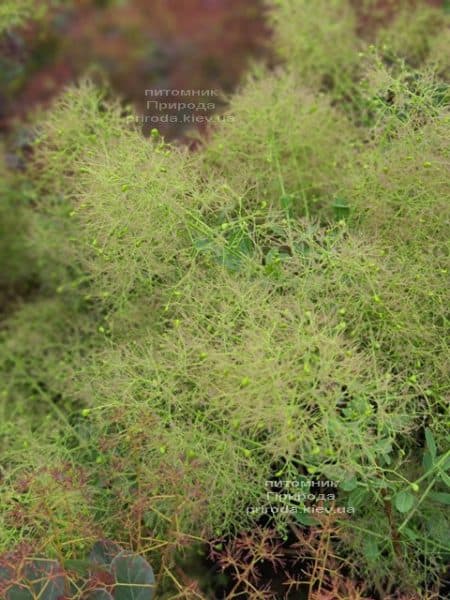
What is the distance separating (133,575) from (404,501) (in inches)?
13.9

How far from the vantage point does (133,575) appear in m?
0.98

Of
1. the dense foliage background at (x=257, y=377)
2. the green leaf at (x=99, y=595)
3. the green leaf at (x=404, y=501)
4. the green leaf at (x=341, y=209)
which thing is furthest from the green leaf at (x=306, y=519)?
the green leaf at (x=341, y=209)

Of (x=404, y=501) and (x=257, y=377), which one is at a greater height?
(x=257, y=377)

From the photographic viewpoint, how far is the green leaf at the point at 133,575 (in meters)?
0.98

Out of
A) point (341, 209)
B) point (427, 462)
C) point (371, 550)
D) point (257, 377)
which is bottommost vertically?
point (371, 550)

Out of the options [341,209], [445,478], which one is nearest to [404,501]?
[445,478]

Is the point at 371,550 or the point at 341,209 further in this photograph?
the point at 341,209

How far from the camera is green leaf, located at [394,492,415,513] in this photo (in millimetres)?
966

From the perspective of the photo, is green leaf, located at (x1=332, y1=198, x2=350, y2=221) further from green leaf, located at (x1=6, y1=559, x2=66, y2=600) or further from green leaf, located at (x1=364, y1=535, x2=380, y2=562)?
green leaf, located at (x1=6, y1=559, x2=66, y2=600)

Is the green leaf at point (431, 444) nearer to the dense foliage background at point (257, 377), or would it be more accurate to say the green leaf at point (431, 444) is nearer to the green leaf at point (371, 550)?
the dense foliage background at point (257, 377)

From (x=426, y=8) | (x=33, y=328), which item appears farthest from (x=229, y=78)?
(x=33, y=328)

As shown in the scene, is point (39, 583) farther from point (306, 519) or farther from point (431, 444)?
point (431, 444)

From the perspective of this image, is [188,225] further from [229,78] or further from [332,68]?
[229,78]

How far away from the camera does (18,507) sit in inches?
41.3
